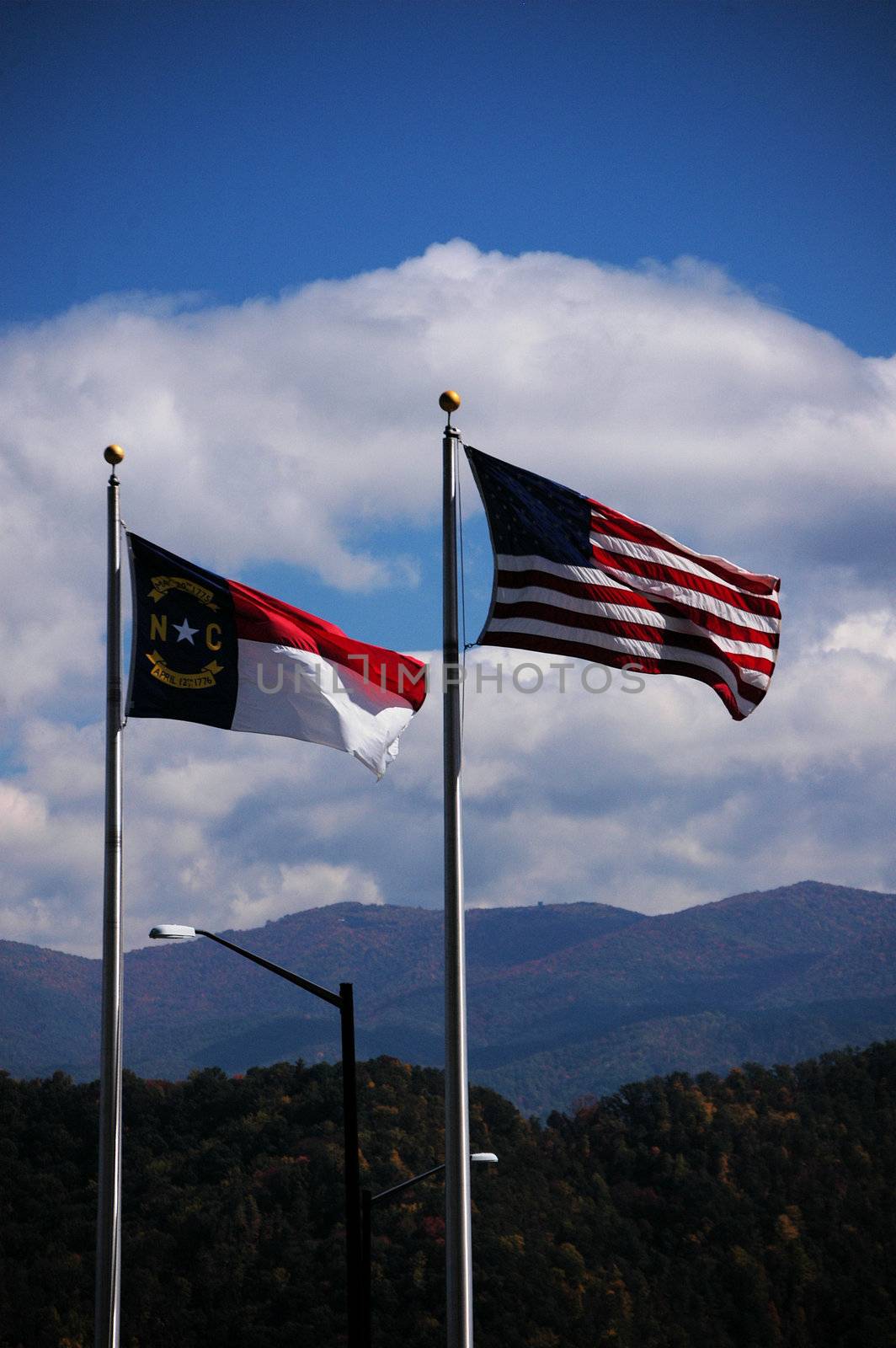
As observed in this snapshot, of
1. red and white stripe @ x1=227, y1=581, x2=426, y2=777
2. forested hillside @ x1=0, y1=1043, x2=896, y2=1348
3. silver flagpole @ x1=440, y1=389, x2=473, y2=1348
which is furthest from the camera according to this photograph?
forested hillside @ x1=0, y1=1043, x2=896, y2=1348

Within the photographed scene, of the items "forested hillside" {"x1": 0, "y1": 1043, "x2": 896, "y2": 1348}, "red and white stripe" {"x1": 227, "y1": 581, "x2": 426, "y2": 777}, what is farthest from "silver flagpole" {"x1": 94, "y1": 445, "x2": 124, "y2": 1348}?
"forested hillside" {"x1": 0, "y1": 1043, "x2": 896, "y2": 1348}

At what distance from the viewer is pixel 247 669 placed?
18.1 m

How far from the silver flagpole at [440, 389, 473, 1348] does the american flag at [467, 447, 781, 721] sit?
478 millimetres

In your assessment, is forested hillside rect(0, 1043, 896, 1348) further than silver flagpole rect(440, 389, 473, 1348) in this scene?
Yes

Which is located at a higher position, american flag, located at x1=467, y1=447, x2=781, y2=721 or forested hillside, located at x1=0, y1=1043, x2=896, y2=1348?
american flag, located at x1=467, y1=447, x2=781, y2=721

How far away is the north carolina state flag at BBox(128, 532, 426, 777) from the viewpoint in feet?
58.8

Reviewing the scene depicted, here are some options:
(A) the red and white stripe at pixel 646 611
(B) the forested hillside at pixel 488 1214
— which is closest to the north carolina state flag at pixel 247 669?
(A) the red and white stripe at pixel 646 611

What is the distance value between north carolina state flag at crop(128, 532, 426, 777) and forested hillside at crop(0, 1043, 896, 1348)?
5473cm

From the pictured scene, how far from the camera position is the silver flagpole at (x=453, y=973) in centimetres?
1412

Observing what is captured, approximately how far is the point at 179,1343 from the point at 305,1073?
28513 millimetres

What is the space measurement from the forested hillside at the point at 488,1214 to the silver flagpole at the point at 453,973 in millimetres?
56738

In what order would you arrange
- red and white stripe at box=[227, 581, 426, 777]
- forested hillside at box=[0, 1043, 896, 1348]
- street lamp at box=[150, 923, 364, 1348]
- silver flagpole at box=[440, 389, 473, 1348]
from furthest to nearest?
forested hillside at box=[0, 1043, 896, 1348] < red and white stripe at box=[227, 581, 426, 777] < street lamp at box=[150, 923, 364, 1348] < silver flagpole at box=[440, 389, 473, 1348]

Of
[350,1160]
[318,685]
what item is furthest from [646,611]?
[350,1160]

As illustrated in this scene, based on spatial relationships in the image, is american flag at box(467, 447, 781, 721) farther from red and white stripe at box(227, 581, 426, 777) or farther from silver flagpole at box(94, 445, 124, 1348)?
silver flagpole at box(94, 445, 124, 1348)
